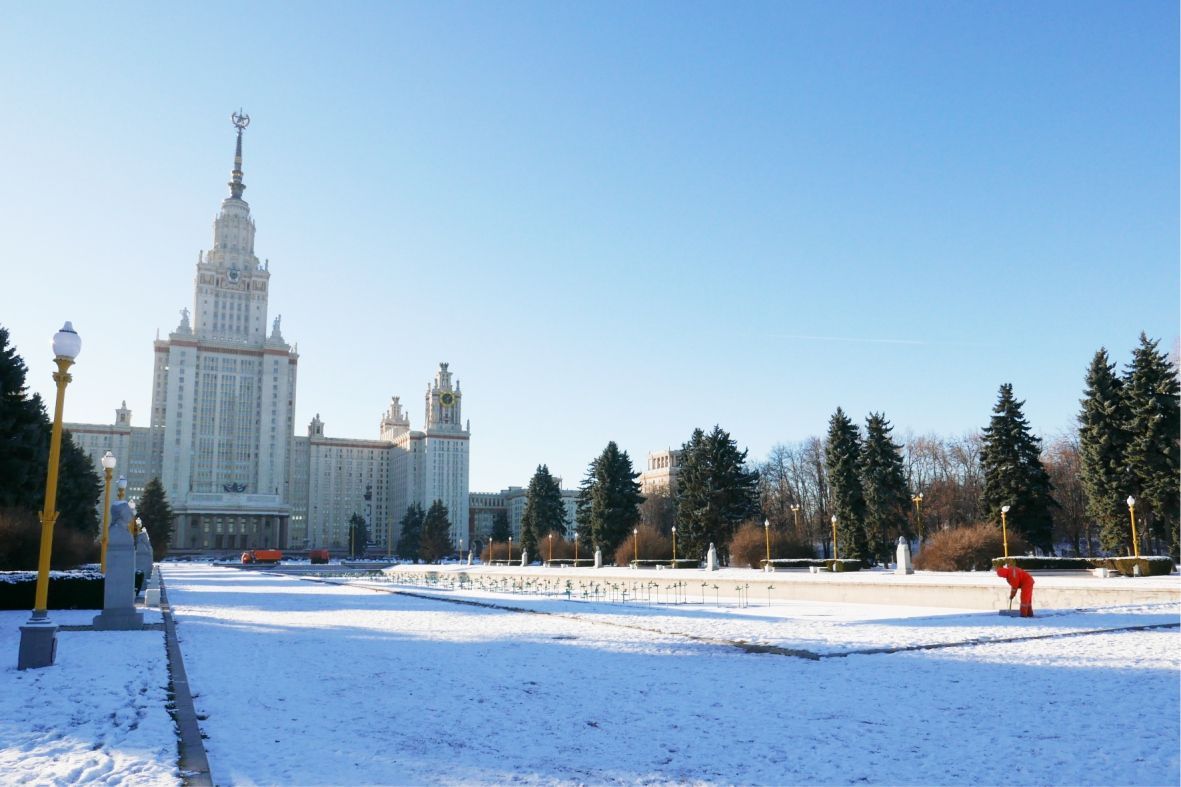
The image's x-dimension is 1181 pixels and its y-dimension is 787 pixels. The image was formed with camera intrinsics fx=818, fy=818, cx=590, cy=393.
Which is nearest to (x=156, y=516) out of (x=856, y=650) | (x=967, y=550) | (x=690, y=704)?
(x=967, y=550)

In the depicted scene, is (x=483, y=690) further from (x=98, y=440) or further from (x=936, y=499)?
(x=98, y=440)

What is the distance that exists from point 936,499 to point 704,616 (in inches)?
2304

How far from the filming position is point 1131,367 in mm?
46562

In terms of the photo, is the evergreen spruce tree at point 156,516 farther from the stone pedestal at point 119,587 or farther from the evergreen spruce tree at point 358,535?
the stone pedestal at point 119,587

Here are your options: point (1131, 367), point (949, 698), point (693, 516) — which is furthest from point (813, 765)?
point (693, 516)

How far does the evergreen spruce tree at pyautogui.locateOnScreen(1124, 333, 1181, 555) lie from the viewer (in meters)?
42.7

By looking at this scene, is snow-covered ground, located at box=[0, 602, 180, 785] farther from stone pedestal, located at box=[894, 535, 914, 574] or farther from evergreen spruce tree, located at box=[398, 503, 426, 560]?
evergreen spruce tree, located at box=[398, 503, 426, 560]

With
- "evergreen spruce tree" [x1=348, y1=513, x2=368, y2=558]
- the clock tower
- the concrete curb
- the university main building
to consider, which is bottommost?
"evergreen spruce tree" [x1=348, y1=513, x2=368, y2=558]

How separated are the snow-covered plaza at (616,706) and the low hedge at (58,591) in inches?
230

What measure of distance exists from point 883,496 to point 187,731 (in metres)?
53.6

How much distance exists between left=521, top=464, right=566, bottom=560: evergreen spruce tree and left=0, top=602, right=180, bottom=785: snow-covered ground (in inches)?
2821

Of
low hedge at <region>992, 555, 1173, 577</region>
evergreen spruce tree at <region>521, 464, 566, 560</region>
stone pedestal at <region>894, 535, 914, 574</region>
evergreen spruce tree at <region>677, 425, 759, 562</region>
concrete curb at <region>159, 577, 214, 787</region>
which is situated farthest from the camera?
evergreen spruce tree at <region>521, 464, 566, 560</region>

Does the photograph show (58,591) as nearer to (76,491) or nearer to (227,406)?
(76,491)

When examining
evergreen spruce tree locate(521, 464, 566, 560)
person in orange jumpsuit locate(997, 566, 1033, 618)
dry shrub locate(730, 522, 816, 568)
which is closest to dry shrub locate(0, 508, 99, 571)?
person in orange jumpsuit locate(997, 566, 1033, 618)
